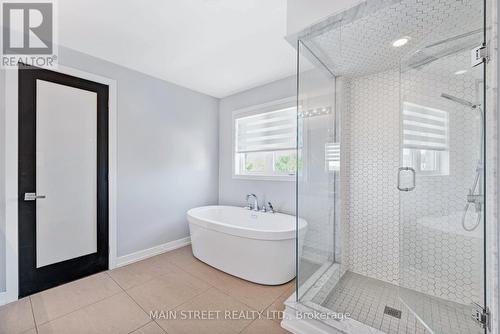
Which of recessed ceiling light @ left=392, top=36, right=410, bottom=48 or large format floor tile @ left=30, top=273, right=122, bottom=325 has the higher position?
recessed ceiling light @ left=392, top=36, right=410, bottom=48

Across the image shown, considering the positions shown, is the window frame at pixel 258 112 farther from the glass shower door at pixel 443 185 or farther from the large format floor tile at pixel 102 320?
the large format floor tile at pixel 102 320

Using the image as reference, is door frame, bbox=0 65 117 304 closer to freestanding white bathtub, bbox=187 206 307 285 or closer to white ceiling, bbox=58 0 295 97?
white ceiling, bbox=58 0 295 97

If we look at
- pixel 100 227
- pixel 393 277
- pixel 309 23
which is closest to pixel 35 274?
pixel 100 227

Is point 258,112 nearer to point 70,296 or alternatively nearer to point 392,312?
point 392,312

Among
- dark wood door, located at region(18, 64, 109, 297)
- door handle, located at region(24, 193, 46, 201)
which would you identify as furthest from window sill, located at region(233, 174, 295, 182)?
door handle, located at region(24, 193, 46, 201)

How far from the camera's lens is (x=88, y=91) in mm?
2430

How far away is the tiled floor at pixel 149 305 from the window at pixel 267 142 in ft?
5.08

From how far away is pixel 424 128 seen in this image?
1737mm

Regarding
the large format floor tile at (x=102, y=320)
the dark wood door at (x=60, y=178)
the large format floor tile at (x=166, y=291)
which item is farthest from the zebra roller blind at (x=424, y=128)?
the dark wood door at (x=60, y=178)

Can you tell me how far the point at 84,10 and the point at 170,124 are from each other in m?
1.58

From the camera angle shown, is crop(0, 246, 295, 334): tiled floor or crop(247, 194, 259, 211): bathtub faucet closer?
crop(0, 246, 295, 334): tiled floor

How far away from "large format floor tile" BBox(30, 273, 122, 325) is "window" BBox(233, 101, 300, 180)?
218 cm

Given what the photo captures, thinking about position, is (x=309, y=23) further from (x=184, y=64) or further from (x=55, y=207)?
(x=55, y=207)

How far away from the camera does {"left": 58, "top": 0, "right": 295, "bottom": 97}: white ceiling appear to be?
169cm
